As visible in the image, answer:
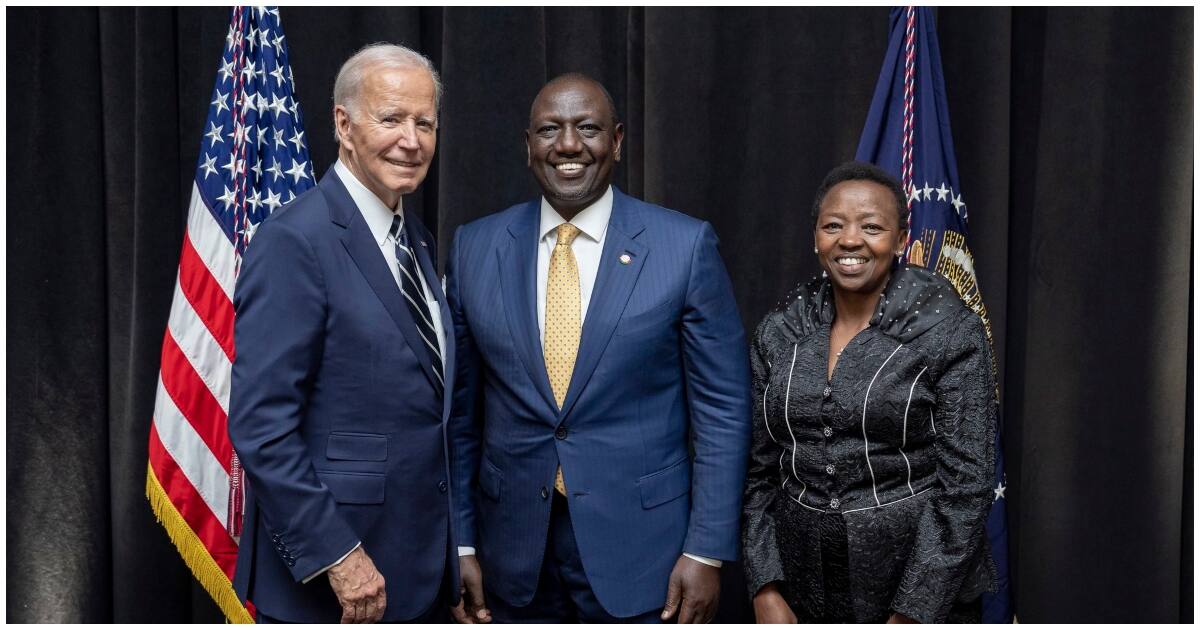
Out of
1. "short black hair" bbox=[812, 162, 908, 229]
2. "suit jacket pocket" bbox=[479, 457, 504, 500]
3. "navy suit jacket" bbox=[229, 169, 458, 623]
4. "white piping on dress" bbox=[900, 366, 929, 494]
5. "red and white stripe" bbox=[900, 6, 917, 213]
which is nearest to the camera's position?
"navy suit jacket" bbox=[229, 169, 458, 623]

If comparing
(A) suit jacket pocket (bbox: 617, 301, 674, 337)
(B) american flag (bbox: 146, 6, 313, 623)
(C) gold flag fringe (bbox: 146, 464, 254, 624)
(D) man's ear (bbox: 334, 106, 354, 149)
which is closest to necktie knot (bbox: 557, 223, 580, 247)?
(A) suit jacket pocket (bbox: 617, 301, 674, 337)

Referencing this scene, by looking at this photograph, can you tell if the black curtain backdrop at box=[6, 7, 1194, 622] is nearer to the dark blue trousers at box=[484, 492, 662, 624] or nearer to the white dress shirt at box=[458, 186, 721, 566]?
the white dress shirt at box=[458, 186, 721, 566]

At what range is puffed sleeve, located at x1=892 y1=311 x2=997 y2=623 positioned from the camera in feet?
5.65

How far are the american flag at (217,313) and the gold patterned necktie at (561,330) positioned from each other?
40.6 inches

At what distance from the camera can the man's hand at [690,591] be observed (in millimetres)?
1912

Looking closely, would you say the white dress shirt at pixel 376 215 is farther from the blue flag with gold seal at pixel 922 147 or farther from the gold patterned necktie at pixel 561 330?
the blue flag with gold seal at pixel 922 147

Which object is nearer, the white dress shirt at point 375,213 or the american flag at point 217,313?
the white dress shirt at point 375,213

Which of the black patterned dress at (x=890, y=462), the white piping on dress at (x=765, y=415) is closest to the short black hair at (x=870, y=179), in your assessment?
the black patterned dress at (x=890, y=462)

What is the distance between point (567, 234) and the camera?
1985mm

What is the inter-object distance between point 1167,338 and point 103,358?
121 inches

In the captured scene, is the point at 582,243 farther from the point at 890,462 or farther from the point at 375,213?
the point at 890,462

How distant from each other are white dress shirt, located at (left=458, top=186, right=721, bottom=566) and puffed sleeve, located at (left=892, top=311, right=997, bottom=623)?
39 cm

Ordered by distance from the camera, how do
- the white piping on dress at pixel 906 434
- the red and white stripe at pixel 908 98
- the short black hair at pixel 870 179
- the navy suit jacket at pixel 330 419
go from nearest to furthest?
1. the navy suit jacket at pixel 330 419
2. the white piping on dress at pixel 906 434
3. the short black hair at pixel 870 179
4. the red and white stripe at pixel 908 98

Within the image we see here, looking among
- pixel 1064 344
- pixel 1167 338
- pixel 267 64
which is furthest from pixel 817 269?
pixel 267 64
